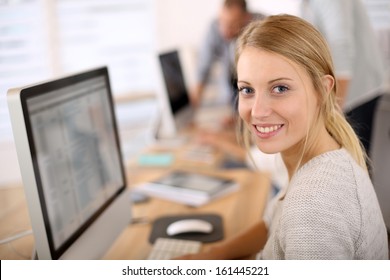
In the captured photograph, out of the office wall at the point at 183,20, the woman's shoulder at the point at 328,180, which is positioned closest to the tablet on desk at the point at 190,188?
the woman's shoulder at the point at 328,180

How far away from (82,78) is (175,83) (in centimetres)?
113

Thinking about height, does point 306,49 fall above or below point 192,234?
above

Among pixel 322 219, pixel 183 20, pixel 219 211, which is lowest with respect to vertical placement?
pixel 219 211

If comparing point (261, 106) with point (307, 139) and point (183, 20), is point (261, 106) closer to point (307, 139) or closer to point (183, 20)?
point (307, 139)

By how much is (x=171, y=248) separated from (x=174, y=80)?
3.61ft

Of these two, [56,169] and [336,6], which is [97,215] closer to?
[56,169]

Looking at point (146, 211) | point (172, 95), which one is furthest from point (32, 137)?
point (172, 95)

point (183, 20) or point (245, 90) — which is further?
point (183, 20)

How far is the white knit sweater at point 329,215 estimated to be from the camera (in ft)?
2.11

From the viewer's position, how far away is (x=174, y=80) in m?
1.99

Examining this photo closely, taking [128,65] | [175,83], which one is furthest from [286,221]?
[128,65]

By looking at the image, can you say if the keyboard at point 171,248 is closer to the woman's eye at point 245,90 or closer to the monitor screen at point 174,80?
the woman's eye at point 245,90

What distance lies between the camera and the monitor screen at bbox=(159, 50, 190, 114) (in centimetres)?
188

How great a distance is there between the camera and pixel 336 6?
1.06 meters
